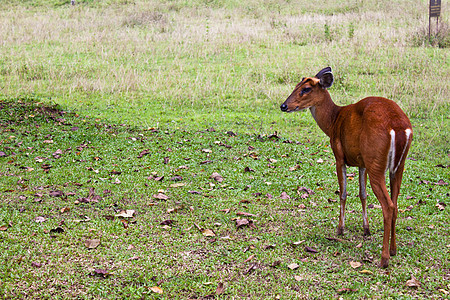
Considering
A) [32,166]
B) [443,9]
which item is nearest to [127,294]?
[32,166]

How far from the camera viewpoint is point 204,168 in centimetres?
832

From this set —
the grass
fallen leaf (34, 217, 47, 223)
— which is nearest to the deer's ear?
the grass

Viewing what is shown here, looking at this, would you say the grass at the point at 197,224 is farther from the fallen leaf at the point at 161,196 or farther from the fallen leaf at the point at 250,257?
the fallen leaf at the point at 161,196

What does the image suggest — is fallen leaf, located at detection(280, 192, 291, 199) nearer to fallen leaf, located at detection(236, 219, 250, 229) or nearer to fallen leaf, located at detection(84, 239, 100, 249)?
fallen leaf, located at detection(236, 219, 250, 229)

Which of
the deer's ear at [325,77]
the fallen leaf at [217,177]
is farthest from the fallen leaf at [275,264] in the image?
the fallen leaf at [217,177]

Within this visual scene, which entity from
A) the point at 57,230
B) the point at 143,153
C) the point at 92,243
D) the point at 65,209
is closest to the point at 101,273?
the point at 92,243

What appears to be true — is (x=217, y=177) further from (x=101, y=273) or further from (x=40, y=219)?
(x=101, y=273)

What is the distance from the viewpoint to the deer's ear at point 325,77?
5.26 meters

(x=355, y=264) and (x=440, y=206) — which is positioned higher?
(x=355, y=264)

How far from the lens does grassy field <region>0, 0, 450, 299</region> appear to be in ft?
15.4

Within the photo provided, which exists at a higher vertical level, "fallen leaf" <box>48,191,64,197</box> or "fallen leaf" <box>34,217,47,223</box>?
"fallen leaf" <box>34,217,47,223</box>

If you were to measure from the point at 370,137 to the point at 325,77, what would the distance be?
1.10m

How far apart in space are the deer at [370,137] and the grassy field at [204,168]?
75 centimetres

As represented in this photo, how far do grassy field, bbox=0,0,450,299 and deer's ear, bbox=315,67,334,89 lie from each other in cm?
199
